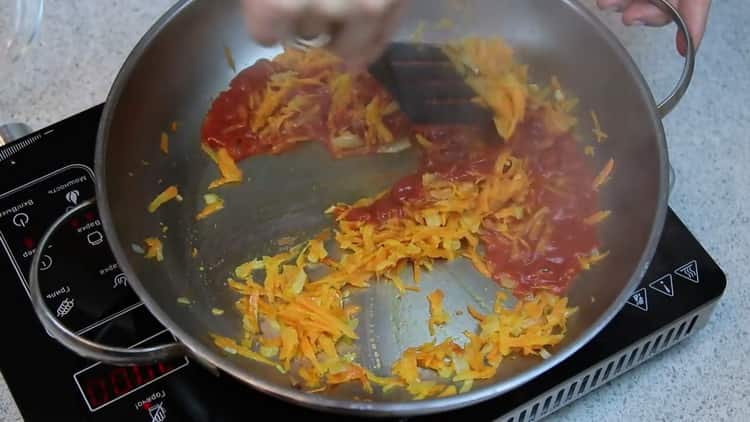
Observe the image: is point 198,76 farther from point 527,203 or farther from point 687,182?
point 687,182

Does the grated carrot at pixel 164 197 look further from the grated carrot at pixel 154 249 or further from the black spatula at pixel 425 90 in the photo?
the black spatula at pixel 425 90

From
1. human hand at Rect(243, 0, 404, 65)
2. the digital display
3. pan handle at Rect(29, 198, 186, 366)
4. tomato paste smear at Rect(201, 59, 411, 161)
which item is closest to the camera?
human hand at Rect(243, 0, 404, 65)

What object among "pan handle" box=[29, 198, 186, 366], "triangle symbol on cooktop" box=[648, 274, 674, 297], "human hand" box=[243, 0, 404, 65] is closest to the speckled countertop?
"triangle symbol on cooktop" box=[648, 274, 674, 297]

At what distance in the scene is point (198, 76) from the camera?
1214 millimetres

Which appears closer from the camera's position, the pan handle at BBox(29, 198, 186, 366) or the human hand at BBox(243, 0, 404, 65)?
the human hand at BBox(243, 0, 404, 65)

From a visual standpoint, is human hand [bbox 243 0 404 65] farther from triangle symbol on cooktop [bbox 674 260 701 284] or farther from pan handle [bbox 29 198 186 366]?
triangle symbol on cooktop [bbox 674 260 701 284]

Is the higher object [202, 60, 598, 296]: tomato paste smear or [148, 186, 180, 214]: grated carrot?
[148, 186, 180, 214]: grated carrot

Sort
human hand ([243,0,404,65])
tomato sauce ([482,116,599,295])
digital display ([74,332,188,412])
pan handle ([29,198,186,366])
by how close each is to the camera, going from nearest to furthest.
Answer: human hand ([243,0,404,65]) < pan handle ([29,198,186,366]) < digital display ([74,332,188,412]) < tomato sauce ([482,116,599,295])

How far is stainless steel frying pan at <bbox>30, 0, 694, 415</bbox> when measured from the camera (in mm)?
989

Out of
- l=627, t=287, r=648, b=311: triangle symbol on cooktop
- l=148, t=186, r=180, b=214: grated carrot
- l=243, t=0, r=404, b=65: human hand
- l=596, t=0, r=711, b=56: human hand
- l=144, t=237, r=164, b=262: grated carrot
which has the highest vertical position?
l=243, t=0, r=404, b=65: human hand

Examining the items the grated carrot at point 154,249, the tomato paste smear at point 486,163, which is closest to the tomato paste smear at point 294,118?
the tomato paste smear at point 486,163

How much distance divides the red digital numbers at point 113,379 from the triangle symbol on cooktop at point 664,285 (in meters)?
0.57

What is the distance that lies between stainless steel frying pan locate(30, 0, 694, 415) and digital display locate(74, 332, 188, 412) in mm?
54

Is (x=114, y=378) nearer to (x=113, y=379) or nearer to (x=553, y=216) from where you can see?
(x=113, y=379)
